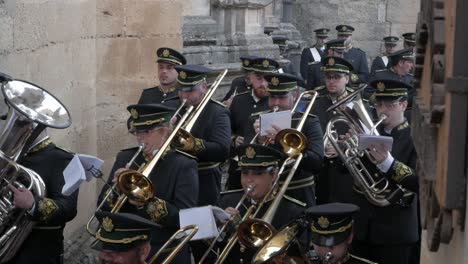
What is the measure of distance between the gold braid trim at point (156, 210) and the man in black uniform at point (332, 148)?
2295mm

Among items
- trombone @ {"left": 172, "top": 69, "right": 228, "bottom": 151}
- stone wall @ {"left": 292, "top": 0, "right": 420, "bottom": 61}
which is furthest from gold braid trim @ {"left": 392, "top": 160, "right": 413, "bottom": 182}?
stone wall @ {"left": 292, "top": 0, "right": 420, "bottom": 61}

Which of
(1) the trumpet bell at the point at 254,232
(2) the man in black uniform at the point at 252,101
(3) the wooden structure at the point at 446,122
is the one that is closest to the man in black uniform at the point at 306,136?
(2) the man in black uniform at the point at 252,101

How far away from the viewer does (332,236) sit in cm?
589

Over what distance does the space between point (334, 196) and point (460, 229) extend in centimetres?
545

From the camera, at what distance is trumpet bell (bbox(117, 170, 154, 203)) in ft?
20.9

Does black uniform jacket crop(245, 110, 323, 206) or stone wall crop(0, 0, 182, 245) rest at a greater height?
stone wall crop(0, 0, 182, 245)

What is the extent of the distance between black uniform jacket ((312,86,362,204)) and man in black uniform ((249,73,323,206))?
0.24 meters

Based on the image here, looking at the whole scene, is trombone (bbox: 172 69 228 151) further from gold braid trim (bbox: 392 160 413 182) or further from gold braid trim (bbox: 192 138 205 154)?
gold braid trim (bbox: 392 160 413 182)

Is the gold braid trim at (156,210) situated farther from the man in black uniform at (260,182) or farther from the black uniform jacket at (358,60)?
the black uniform jacket at (358,60)

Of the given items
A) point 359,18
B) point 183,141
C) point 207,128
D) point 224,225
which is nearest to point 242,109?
point 207,128

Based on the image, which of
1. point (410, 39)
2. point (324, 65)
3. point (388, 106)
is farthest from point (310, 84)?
point (388, 106)

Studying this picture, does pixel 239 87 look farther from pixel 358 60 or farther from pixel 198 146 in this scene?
pixel 358 60

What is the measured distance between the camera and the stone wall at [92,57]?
25.7 ft

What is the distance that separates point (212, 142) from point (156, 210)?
7.46ft
